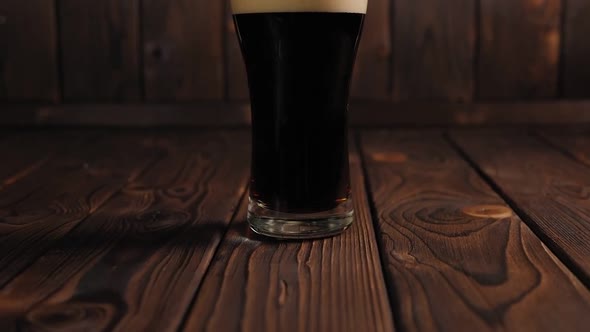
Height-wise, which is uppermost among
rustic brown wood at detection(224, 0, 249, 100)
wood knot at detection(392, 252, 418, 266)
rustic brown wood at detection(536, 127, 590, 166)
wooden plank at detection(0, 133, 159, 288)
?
rustic brown wood at detection(224, 0, 249, 100)

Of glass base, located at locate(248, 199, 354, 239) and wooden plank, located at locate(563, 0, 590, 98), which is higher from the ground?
wooden plank, located at locate(563, 0, 590, 98)

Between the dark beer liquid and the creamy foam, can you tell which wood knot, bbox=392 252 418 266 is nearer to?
the dark beer liquid

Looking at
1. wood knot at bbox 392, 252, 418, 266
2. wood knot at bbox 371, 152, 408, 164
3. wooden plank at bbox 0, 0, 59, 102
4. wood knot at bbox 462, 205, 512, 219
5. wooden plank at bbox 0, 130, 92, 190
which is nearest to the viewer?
wood knot at bbox 392, 252, 418, 266

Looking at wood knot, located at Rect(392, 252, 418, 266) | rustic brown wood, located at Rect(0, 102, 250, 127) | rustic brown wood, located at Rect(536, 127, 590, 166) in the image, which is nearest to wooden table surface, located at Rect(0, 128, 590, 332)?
wood knot, located at Rect(392, 252, 418, 266)

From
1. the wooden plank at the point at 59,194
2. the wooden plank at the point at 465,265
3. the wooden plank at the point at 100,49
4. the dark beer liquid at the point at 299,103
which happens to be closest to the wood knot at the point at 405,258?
the wooden plank at the point at 465,265

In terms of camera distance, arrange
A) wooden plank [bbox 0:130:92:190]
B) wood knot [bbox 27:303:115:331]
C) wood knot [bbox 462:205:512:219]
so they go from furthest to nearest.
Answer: wooden plank [bbox 0:130:92:190], wood knot [bbox 462:205:512:219], wood knot [bbox 27:303:115:331]

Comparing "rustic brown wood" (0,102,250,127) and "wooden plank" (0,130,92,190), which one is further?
"rustic brown wood" (0,102,250,127)

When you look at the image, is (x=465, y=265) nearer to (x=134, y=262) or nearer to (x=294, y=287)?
(x=294, y=287)

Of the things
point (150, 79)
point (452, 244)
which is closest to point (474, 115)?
point (150, 79)
